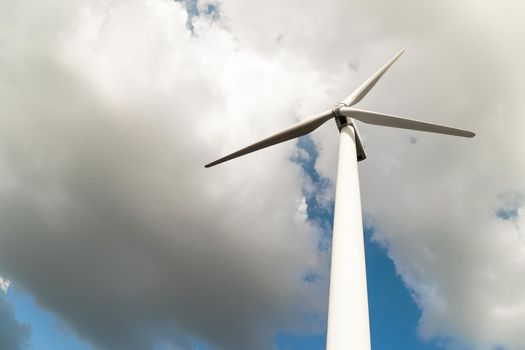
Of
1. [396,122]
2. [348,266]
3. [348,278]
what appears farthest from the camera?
[396,122]

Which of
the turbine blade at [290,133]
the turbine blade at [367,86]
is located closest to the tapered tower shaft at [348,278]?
the turbine blade at [290,133]

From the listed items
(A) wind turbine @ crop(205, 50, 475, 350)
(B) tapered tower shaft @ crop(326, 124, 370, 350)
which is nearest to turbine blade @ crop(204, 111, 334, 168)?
(A) wind turbine @ crop(205, 50, 475, 350)

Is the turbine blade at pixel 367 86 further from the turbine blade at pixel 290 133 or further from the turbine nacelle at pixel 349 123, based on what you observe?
the turbine blade at pixel 290 133

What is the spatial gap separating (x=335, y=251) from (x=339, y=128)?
1498 cm

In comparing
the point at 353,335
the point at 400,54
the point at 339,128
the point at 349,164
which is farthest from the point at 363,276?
the point at 400,54

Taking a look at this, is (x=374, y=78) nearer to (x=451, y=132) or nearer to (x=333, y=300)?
(x=451, y=132)

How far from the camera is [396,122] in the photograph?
27219mm

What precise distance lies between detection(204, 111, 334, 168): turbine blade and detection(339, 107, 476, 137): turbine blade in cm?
191

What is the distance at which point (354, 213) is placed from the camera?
50.4 ft

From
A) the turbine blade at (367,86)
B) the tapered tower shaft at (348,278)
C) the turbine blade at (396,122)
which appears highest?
the turbine blade at (367,86)

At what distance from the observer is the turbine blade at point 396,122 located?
26516mm

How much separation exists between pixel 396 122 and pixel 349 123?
13.8 ft

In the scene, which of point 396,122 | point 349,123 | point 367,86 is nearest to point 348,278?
point 349,123

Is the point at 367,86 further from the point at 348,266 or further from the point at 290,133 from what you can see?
the point at 348,266
